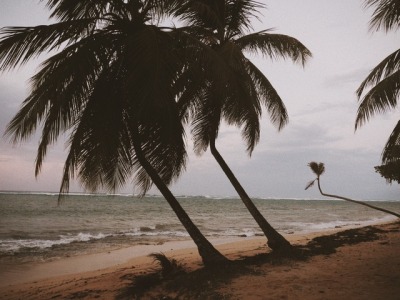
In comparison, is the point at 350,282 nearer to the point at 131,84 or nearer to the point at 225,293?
the point at 225,293

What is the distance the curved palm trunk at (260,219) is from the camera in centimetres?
708

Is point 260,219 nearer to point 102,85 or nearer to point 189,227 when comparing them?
point 189,227

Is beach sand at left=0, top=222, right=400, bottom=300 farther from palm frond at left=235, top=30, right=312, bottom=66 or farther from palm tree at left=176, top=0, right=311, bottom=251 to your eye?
palm frond at left=235, top=30, right=312, bottom=66

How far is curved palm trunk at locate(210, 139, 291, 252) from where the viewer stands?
23.2 ft

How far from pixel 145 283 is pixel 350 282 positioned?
3.37 metres

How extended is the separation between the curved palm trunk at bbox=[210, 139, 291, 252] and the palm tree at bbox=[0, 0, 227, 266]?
6.68 feet

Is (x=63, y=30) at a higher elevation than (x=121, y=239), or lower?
higher

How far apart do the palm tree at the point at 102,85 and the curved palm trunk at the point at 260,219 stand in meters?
2.04

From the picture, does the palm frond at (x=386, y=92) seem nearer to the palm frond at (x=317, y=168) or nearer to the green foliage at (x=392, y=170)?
the palm frond at (x=317, y=168)

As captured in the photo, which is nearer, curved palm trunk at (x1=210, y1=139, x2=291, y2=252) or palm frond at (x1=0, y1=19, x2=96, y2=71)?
palm frond at (x1=0, y1=19, x2=96, y2=71)

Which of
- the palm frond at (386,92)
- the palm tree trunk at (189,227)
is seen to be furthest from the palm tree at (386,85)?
the palm tree trunk at (189,227)

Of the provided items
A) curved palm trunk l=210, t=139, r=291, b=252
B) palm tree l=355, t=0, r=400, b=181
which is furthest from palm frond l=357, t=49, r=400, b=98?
curved palm trunk l=210, t=139, r=291, b=252

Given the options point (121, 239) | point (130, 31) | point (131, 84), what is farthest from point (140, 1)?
point (121, 239)

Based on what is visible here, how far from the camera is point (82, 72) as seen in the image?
175 inches
